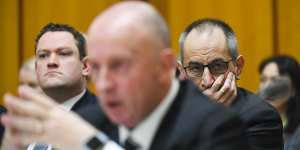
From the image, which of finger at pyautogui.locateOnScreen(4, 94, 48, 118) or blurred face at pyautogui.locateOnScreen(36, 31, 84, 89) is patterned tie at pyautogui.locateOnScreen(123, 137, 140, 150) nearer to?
finger at pyautogui.locateOnScreen(4, 94, 48, 118)

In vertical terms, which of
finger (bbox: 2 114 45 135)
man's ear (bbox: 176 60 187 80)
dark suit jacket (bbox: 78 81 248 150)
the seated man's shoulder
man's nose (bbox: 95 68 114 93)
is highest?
man's nose (bbox: 95 68 114 93)

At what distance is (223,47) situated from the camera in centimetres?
265

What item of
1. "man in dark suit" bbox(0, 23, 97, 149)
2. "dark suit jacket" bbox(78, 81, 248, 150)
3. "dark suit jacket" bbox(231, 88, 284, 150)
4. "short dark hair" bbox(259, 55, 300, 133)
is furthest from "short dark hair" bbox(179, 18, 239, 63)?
"short dark hair" bbox(259, 55, 300, 133)

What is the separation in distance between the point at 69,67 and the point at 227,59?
0.76 meters

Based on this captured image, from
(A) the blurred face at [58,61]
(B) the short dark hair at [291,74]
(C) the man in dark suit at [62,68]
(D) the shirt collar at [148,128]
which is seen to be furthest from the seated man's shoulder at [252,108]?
(B) the short dark hair at [291,74]

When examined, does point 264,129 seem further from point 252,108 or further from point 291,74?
point 291,74

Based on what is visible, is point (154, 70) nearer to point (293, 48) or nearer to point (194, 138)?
point (194, 138)

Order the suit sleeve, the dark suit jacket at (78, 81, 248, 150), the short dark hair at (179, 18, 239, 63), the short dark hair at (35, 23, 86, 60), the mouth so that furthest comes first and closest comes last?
the short dark hair at (35, 23, 86, 60) → the mouth → the short dark hair at (179, 18, 239, 63) → the suit sleeve → the dark suit jacket at (78, 81, 248, 150)

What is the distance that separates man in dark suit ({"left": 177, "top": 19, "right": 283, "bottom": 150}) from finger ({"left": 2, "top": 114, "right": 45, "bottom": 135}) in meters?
1.05

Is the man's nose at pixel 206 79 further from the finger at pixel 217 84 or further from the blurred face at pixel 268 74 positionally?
the blurred face at pixel 268 74

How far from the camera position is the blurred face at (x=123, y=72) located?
1.37 m

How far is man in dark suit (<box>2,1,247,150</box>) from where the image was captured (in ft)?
4.52

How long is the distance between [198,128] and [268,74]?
9.42ft

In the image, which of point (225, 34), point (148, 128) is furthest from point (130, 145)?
point (225, 34)
